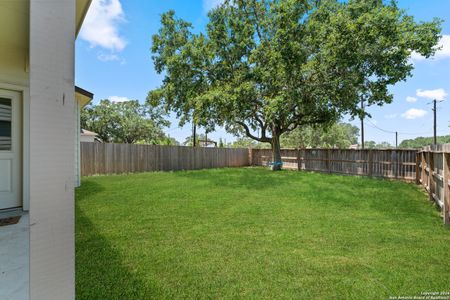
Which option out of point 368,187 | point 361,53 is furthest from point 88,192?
point 361,53

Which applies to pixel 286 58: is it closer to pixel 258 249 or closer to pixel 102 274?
pixel 258 249

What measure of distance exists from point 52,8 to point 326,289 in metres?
2.61

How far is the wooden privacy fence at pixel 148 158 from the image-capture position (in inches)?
403

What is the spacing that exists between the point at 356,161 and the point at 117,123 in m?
22.2

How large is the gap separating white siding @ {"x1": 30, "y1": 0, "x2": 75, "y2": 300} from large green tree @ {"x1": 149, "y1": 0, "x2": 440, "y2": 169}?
9724mm

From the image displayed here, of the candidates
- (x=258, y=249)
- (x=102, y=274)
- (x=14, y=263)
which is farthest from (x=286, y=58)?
(x=14, y=263)

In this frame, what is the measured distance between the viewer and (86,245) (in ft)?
8.87

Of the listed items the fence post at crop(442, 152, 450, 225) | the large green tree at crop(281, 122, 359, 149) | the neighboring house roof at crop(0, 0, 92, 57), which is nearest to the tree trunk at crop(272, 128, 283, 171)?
Answer: the fence post at crop(442, 152, 450, 225)

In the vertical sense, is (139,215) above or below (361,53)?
below

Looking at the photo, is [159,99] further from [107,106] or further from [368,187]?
[107,106]

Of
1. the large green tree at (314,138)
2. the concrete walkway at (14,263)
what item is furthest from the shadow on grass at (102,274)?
the large green tree at (314,138)

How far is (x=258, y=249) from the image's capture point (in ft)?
9.02

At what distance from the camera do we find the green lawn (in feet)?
6.53

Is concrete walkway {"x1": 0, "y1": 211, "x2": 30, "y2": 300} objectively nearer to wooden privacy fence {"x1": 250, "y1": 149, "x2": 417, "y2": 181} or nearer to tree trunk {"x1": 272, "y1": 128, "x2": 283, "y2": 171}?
wooden privacy fence {"x1": 250, "y1": 149, "x2": 417, "y2": 181}
